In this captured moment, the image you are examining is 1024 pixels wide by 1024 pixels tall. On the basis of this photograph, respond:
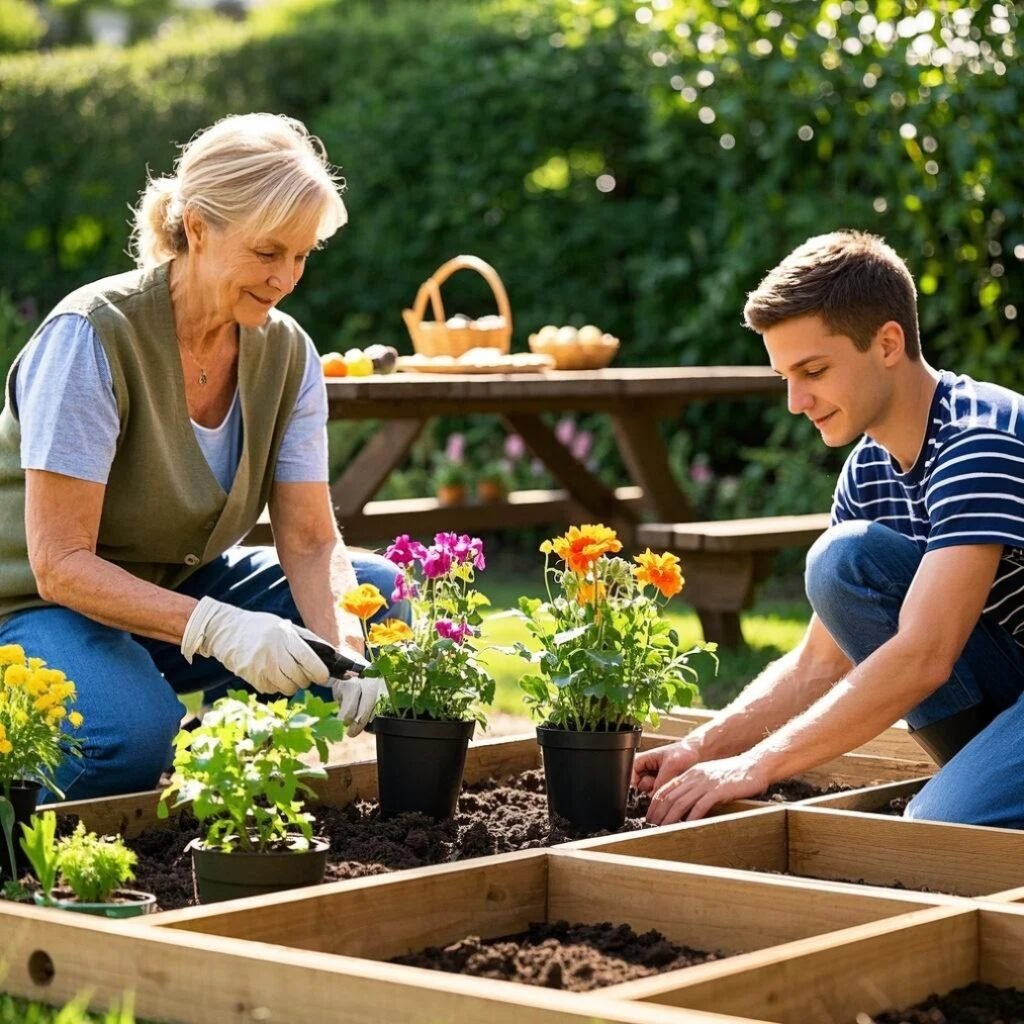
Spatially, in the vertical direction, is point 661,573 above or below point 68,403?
below

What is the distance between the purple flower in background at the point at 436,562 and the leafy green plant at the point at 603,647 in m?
0.14

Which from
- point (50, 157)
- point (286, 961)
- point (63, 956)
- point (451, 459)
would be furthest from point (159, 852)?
point (50, 157)

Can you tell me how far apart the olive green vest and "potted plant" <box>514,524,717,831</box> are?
0.66 m

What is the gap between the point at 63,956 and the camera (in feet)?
6.38

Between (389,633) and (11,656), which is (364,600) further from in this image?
Answer: (11,656)

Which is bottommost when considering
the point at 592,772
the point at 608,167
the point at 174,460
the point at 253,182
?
the point at 592,772

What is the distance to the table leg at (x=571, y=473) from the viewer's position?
270 inches

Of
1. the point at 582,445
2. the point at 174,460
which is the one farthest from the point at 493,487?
the point at 174,460

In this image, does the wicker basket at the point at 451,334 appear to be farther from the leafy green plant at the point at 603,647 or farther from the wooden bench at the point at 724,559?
the leafy green plant at the point at 603,647

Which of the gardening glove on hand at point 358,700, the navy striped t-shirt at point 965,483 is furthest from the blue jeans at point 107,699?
the navy striped t-shirt at point 965,483

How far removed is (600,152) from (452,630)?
6.43 meters

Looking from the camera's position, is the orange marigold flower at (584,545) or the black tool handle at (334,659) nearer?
the orange marigold flower at (584,545)

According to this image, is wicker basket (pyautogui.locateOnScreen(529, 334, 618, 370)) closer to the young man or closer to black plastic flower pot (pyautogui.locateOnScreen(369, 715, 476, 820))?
the young man

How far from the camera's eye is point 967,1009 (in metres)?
1.96
